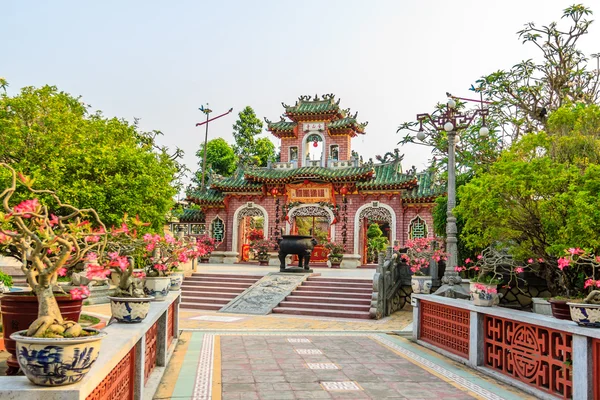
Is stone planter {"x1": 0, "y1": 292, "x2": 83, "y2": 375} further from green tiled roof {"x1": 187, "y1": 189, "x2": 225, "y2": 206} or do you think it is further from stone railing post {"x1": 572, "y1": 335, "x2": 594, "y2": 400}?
green tiled roof {"x1": 187, "y1": 189, "x2": 225, "y2": 206}

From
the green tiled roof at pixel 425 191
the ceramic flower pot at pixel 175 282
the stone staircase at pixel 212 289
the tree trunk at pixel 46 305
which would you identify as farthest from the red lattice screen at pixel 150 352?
the green tiled roof at pixel 425 191

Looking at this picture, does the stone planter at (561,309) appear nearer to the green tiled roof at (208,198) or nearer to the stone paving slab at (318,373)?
the stone paving slab at (318,373)

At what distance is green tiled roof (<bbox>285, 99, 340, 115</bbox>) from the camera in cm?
2184

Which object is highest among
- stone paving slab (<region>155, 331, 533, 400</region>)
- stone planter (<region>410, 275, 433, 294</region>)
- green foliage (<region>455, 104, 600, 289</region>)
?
green foliage (<region>455, 104, 600, 289</region>)

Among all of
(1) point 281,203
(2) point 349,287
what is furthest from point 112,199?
(1) point 281,203

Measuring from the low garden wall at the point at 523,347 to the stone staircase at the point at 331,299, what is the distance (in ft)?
13.4

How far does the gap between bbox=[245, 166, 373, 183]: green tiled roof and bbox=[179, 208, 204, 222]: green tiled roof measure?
3327 millimetres

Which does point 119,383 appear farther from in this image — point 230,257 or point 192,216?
point 192,216

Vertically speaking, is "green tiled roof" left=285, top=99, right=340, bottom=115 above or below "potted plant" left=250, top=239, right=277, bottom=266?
above

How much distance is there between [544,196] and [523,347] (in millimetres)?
2651

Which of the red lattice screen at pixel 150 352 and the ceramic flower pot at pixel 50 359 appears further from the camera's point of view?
the red lattice screen at pixel 150 352

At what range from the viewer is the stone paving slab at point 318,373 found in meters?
4.76

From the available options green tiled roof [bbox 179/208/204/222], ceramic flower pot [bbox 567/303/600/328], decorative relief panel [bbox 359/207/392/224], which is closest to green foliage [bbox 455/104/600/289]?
ceramic flower pot [bbox 567/303/600/328]

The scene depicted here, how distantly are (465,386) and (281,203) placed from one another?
17041 mm
